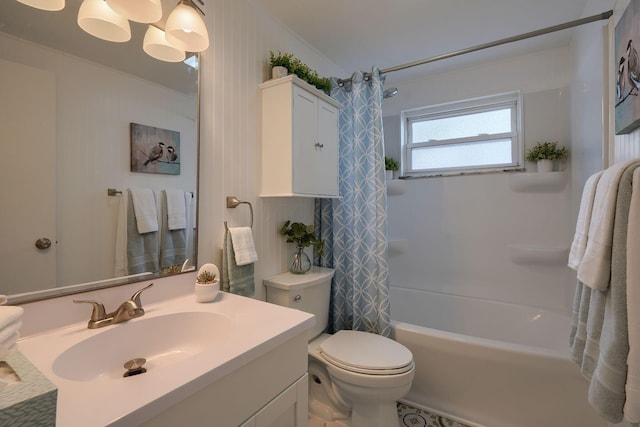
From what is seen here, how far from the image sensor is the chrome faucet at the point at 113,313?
87 cm

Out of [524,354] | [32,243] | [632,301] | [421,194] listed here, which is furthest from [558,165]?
[32,243]

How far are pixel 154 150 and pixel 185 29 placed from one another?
1.49ft

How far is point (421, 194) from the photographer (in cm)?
253

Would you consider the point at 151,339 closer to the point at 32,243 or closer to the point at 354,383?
the point at 32,243

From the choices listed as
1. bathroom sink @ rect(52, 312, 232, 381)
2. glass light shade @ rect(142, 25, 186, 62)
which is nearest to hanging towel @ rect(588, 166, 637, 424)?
bathroom sink @ rect(52, 312, 232, 381)

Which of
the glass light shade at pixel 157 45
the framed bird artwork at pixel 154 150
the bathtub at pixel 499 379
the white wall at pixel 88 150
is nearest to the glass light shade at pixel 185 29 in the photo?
the glass light shade at pixel 157 45

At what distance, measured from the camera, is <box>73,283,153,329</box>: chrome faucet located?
87 centimetres

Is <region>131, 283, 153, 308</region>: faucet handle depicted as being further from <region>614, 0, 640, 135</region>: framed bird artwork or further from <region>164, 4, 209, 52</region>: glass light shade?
<region>614, 0, 640, 135</region>: framed bird artwork

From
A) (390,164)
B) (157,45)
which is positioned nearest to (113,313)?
(157,45)

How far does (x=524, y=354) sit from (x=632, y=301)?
817 mm

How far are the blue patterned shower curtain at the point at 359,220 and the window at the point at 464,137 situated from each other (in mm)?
934

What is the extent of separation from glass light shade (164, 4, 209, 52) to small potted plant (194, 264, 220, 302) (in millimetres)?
865

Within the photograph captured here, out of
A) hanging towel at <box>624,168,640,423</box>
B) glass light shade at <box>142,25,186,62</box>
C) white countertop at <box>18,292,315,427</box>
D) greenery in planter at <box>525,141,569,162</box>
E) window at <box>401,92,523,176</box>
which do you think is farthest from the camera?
window at <box>401,92,523,176</box>

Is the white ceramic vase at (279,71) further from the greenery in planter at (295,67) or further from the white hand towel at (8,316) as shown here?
the white hand towel at (8,316)
